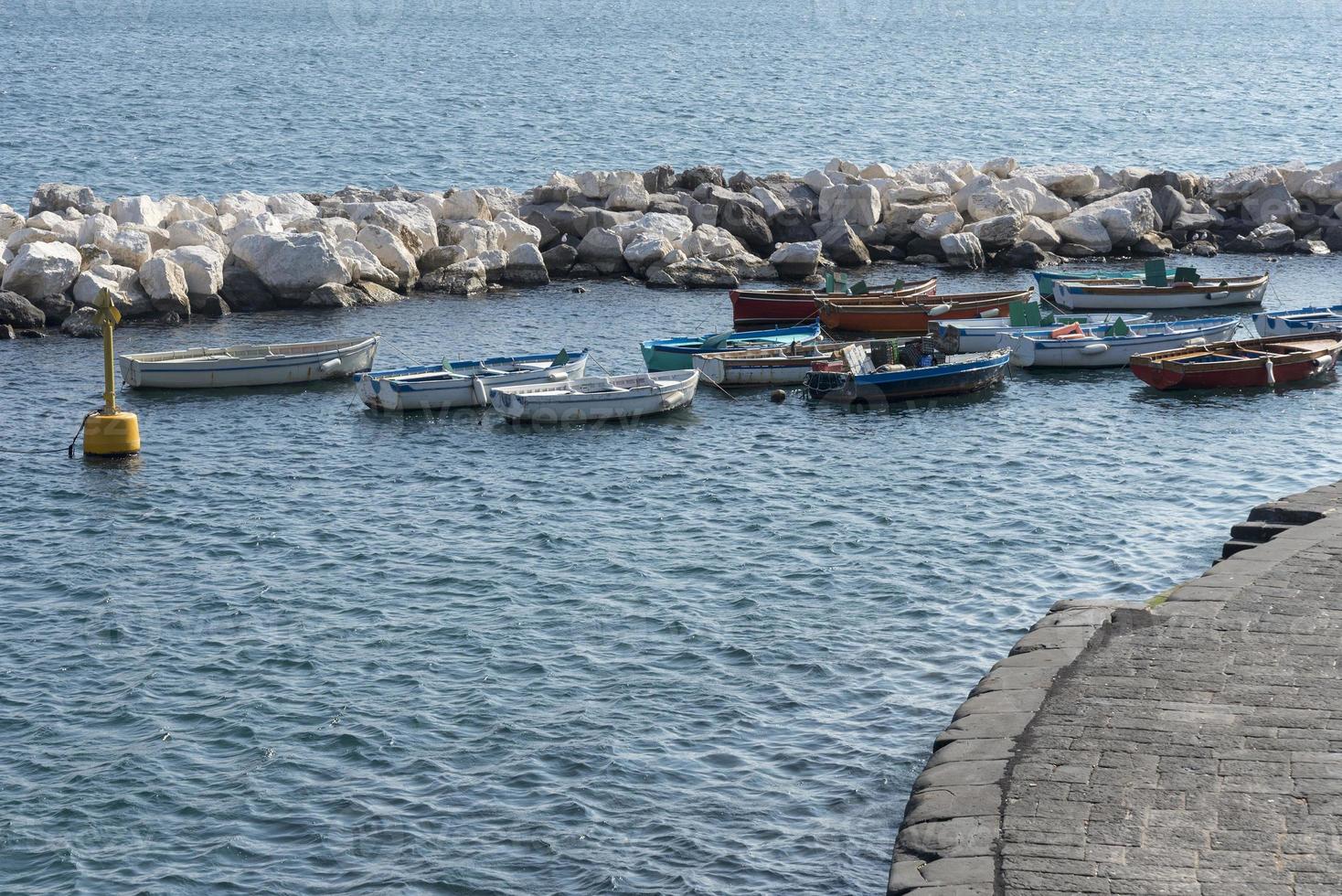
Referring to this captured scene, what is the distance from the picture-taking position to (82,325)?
1390 inches

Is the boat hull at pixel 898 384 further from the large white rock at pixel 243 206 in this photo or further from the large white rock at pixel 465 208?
the large white rock at pixel 243 206

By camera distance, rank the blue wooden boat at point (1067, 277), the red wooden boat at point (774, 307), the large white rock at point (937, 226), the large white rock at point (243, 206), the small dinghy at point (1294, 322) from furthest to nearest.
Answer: the large white rock at point (937, 226), the large white rock at point (243, 206), the blue wooden boat at point (1067, 277), the red wooden boat at point (774, 307), the small dinghy at point (1294, 322)

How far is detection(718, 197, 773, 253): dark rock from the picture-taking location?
4453 centimetres

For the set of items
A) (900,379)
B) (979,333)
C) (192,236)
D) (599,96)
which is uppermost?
(599,96)

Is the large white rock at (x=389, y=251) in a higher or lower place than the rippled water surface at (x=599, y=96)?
lower

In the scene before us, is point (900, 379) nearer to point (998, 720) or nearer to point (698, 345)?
point (698, 345)

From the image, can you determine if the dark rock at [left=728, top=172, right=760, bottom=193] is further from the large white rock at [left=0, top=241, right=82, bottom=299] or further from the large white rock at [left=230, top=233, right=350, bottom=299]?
the large white rock at [left=0, top=241, right=82, bottom=299]

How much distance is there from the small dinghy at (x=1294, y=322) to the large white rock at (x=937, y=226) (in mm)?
10985

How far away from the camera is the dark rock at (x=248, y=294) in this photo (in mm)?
38062

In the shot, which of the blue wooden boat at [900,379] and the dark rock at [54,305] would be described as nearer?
the blue wooden boat at [900,379]

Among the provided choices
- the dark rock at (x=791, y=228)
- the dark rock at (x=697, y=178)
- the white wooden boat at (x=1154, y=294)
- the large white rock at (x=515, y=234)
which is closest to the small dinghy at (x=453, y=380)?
the large white rock at (x=515, y=234)

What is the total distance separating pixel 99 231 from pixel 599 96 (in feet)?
195

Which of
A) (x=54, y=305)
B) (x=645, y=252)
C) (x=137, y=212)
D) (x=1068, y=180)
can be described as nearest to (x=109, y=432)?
(x=54, y=305)

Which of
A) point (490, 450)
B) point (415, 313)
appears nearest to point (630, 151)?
point (415, 313)
